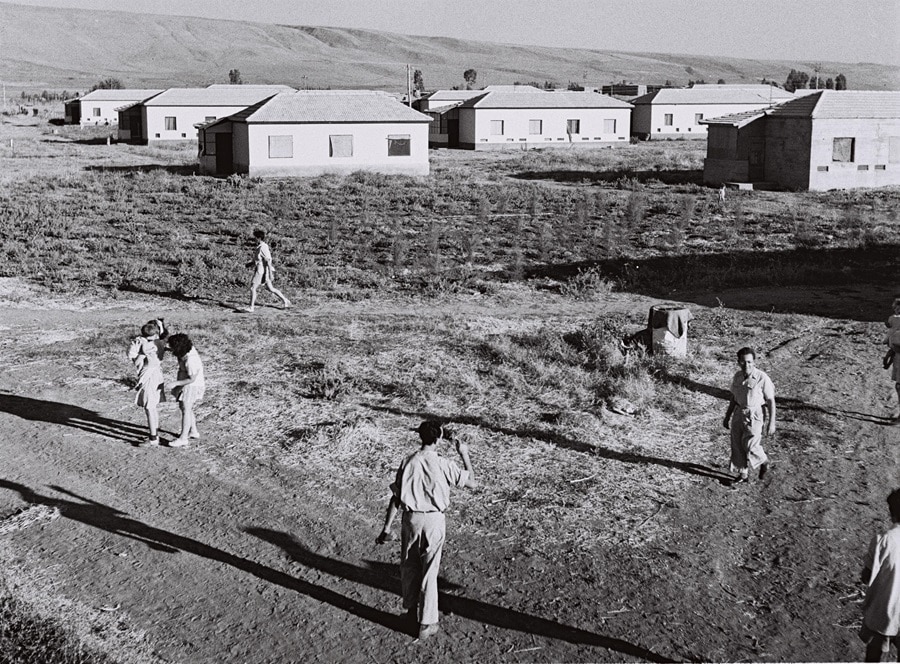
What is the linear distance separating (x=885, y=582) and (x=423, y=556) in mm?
2748

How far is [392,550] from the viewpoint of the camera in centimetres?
820

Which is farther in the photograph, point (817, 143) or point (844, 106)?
point (844, 106)

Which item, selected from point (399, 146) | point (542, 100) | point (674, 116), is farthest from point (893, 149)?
point (674, 116)

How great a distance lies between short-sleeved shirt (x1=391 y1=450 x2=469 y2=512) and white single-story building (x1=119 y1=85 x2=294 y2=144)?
183 ft

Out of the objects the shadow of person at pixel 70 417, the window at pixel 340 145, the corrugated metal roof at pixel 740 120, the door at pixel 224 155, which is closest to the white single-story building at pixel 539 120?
the window at pixel 340 145

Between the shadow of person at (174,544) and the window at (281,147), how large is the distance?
3088cm

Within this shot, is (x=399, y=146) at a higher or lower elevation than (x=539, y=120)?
lower

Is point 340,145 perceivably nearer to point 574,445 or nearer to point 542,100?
point 542,100

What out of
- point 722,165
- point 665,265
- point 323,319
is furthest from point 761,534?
point 722,165

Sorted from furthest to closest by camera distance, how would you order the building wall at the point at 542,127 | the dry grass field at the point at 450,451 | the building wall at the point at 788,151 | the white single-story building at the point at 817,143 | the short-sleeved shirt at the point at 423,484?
the building wall at the point at 542,127, the building wall at the point at 788,151, the white single-story building at the point at 817,143, the dry grass field at the point at 450,451, the short-sleeved shirt at the point at 423,484

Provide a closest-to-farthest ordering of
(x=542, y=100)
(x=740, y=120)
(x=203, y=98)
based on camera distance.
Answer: (x=740, y=120) → (x=542, y=100) → (x=203, y=98)

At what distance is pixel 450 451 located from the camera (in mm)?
10672

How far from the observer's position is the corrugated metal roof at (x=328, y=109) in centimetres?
3944

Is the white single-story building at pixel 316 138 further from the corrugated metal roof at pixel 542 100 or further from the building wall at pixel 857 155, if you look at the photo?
the corrugated metal roof at pixel 542 100
